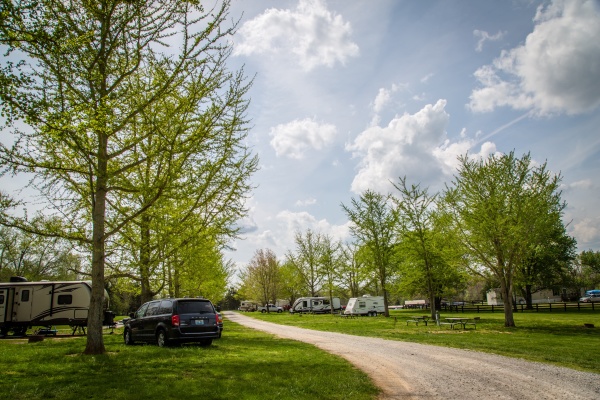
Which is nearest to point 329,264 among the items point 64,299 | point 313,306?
point 313,306

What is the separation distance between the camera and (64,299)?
78.3 feet

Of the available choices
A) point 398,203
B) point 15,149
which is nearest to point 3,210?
point 15,149

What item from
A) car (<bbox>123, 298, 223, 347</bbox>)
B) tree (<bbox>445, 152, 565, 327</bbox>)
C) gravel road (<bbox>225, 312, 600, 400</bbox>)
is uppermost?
tree (<bbox>445, 152, 565, 327</bbox>)

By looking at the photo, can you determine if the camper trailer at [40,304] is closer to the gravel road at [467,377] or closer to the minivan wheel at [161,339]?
the minivan wheel at [161,339]

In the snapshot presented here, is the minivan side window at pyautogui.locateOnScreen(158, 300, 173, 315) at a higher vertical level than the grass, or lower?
higher

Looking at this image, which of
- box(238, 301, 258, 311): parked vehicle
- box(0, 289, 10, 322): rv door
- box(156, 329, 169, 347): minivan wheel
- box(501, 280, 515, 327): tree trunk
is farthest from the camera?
box(238, 301, 258, 311): parked vehicle

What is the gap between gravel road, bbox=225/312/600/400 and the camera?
7699mm

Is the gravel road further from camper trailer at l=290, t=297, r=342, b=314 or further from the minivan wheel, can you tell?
camper trailer at l=290, t=297, r=342, b=314

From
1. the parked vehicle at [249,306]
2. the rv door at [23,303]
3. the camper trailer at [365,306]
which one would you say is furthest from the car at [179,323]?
the parked vehicle at [249,306]

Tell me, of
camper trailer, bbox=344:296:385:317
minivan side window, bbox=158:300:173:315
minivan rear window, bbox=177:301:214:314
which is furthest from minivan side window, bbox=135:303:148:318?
camper trailer, bbox=344:296:385:317

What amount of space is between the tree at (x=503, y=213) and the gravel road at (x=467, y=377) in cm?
1199

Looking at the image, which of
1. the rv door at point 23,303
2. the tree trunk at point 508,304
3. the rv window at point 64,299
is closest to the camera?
the rv door at point 23,303

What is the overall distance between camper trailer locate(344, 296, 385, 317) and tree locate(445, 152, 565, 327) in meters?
22.6

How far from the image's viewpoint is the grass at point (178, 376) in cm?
713
